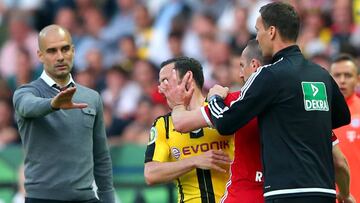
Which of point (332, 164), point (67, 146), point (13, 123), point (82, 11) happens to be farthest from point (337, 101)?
point (82, 11)

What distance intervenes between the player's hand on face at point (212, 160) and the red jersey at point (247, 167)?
0.22 metres

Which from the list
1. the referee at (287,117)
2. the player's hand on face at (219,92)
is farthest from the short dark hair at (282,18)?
the player's hand on face at (219,92)

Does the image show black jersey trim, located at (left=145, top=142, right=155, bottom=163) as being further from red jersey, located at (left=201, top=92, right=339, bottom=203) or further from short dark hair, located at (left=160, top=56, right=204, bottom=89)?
red jersey, located at (left=201, top=92, right=339, bottom=203)

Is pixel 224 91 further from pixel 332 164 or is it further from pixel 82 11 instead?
pixel 82 11

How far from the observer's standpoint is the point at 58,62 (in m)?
8.39

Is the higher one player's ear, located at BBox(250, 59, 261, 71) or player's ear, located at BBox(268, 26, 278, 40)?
player's ear, located at BBox(268, 26, 278, 40)

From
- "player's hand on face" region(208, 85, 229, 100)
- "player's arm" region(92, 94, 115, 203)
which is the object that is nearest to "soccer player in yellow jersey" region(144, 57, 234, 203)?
"player's hand on face" region(208, 85, 229, 100)

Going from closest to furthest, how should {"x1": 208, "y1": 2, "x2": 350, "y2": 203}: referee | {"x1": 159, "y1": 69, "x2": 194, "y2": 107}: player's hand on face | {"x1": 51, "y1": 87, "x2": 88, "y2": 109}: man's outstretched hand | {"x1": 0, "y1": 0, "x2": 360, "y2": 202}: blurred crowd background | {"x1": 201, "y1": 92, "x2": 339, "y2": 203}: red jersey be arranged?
{"x1": 208, "y1": 2, "x2": 350, "y2": 203}: referee → {"x1": 201, "y1": 92, "x2": 339, "y2": 203}: red jersey → {"x1": 159, "y1": 69, "x2": 194, "y2": 107}: player's hand on face → {"x1": 51, "y1": 87, "x2": 88, "y2": 109}: man's outstretched hand → {"x1": 0, "y1": 0, "x2": 360, "y2": 202}: blurred crowd background

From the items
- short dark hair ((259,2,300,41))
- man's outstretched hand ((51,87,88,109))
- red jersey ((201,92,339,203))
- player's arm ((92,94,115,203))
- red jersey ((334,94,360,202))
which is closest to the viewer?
short dark hair ((259,2,300,41))

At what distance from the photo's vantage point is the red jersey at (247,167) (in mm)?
6953

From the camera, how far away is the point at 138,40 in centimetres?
1688

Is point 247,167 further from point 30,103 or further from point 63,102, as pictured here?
point 30,103

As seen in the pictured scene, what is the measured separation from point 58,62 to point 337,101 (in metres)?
2.51

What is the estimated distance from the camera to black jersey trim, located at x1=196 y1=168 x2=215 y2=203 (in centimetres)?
745
